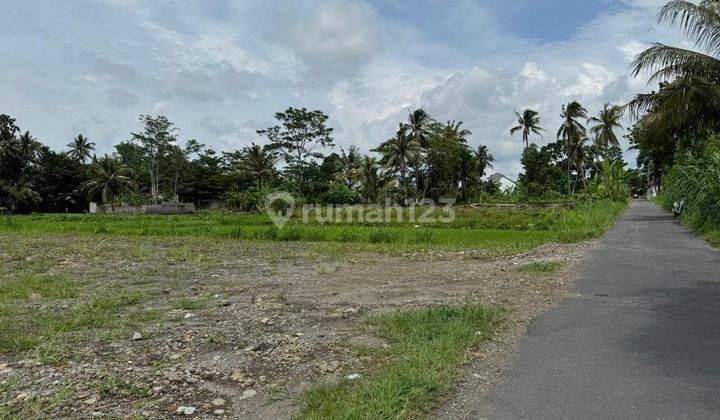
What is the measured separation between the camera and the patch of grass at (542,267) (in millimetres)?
9375

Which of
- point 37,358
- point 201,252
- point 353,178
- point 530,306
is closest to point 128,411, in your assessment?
point 37,358

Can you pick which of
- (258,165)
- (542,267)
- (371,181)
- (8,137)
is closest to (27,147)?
(8,137)

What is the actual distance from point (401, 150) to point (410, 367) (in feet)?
152

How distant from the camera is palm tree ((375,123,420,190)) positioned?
49.5 meters

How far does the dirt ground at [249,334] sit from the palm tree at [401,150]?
123ft

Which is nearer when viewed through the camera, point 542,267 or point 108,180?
point 542,267

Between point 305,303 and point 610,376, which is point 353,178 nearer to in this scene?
point 305,303

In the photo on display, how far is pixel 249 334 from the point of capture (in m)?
5.49

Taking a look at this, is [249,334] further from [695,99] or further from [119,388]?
[695,99]

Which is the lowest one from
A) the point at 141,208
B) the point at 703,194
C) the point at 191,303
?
the point at 191,303

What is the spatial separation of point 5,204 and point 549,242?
53.9m

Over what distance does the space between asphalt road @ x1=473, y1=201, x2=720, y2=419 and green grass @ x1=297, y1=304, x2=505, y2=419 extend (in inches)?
15.6

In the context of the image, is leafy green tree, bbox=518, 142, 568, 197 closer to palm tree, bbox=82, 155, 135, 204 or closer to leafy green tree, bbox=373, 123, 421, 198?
leafy green tree, bbox=373, 123, 421, 198

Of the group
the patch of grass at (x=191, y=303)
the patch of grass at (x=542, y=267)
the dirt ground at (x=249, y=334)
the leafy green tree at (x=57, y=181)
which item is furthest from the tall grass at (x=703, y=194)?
the leafy green tree at (x=57, y=181)
